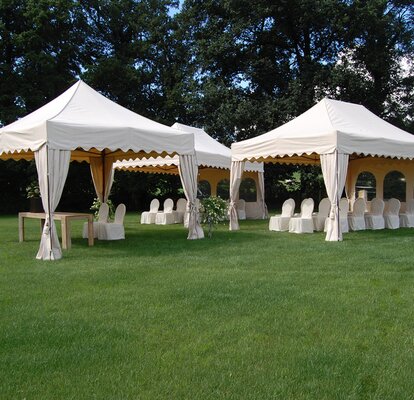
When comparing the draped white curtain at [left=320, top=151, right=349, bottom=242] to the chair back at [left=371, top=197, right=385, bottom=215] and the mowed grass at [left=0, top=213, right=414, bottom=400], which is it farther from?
the chair back at [left=371, top=197, right=385, bottom=215]

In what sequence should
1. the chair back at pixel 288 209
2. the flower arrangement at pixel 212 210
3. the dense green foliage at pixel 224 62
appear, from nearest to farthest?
1. the flower arrangement at pixel 212 210
2. the chair back at pixel 288 209
3. the dense green foliage at pixel 224 62

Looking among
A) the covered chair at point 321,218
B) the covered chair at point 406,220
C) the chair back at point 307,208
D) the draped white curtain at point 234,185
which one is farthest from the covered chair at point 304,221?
the covered chair at point 406,220

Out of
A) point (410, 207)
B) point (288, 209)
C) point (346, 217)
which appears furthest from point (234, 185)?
point (410, 207)

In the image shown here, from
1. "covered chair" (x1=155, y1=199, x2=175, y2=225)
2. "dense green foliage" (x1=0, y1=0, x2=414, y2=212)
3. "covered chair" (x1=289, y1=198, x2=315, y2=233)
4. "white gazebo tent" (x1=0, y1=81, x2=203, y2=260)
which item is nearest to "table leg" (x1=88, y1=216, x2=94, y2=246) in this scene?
"white gazebo tent" (x1=0, y1=81, x2=203, y2=260)

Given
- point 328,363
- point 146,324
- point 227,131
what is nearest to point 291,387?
point 328,363

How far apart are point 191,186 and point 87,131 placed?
10.3ft

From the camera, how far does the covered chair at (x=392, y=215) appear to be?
14.0 metres

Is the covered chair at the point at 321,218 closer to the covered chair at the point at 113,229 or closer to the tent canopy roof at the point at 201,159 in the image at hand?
the tent canopy roof at the point at 201,159

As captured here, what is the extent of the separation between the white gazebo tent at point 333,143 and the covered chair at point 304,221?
1428 mm

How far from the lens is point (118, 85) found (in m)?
25.8

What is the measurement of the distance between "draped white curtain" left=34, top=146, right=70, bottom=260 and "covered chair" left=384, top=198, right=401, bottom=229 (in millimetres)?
9535

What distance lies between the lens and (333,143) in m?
11.1

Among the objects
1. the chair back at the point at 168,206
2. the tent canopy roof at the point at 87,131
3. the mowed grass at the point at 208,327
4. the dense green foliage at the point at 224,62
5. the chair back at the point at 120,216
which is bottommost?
the mowed grass at the point at 208,327

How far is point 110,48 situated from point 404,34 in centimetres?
1629
